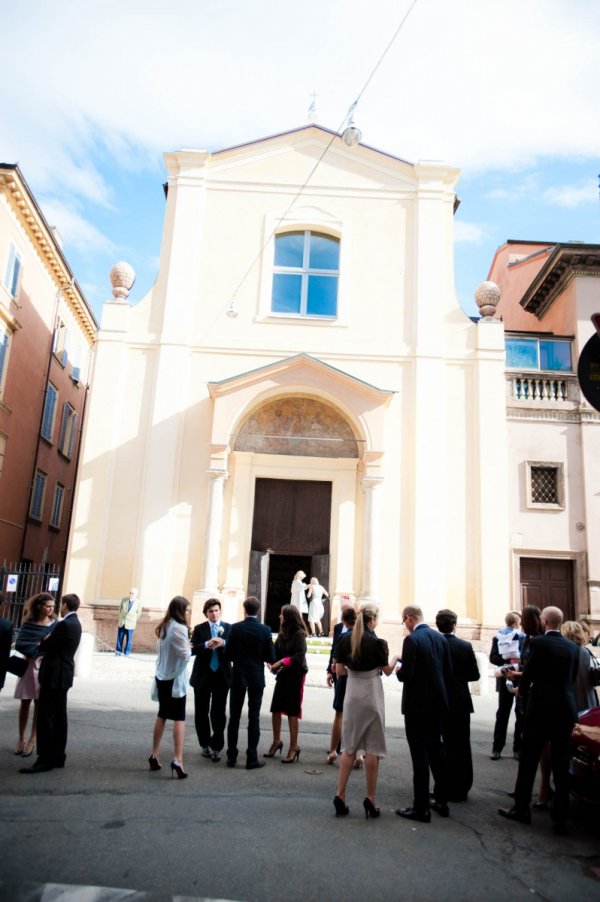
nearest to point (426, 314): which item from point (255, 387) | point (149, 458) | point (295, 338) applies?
point (295, 338)

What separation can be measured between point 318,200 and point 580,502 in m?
11.2

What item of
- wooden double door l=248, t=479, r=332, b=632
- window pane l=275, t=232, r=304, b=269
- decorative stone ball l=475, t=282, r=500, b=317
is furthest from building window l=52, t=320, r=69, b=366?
decorative stone ball l=475, t=282, r=500, b=317

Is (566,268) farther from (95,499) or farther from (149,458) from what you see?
(95,499)

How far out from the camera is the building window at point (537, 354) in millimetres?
19859

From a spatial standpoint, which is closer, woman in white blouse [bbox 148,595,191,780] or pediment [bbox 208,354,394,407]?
woman in white blouse [bbox 148,595,191,780]

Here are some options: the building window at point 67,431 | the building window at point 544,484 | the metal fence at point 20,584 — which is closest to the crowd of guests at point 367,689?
the building window at point 544,484

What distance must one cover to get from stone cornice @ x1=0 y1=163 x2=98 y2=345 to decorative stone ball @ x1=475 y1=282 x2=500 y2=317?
13929 millimetres

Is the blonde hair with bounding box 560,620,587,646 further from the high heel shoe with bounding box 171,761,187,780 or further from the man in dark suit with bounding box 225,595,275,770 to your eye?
the high heel shoe with bounding box 171,761,187,780

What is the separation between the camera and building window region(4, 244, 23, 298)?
21.1 m

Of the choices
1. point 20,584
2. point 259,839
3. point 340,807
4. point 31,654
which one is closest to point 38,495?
point 20,584

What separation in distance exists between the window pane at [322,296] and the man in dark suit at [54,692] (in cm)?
1358

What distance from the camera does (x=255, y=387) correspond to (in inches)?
668

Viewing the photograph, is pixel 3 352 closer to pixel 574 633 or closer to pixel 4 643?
pixel 4 643

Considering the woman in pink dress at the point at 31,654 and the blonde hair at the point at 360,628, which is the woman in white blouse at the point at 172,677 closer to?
the woman in pink dress at the point at 31,654
